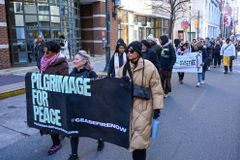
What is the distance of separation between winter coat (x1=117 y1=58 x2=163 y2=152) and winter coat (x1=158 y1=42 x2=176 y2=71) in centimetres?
517


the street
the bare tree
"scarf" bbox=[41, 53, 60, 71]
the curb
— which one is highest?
the bare tree

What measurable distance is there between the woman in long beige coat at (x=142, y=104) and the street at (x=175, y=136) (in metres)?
1.14

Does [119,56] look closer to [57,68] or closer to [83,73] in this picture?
[57,68]

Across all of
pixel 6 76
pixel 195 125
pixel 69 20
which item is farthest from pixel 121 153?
pixel 69 20

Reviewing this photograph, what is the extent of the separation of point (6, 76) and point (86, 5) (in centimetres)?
1119

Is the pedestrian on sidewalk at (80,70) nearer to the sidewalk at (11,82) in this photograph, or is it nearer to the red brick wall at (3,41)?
the sidewalk at (11,82)

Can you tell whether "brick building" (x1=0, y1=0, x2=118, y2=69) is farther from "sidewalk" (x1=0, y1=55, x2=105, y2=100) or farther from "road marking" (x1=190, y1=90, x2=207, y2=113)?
"road marking" (x1=190, y1=90, x2=207, y2=113)

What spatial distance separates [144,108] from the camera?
138 inches

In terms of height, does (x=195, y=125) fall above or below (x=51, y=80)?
below

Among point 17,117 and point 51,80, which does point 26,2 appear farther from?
point 51,80

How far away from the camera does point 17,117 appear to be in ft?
23.2

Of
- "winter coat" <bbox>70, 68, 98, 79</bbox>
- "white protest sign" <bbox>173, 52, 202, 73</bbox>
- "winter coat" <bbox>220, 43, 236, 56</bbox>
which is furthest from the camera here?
"winter coat" <bbox>220, 43, 236, 56</bbox>

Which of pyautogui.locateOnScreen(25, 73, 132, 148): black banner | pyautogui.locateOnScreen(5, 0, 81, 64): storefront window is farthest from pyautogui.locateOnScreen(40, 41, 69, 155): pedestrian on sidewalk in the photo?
pyautogui.locateOnScreen(5, 0, 81, 64): storefront window

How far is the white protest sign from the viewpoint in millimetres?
11715
